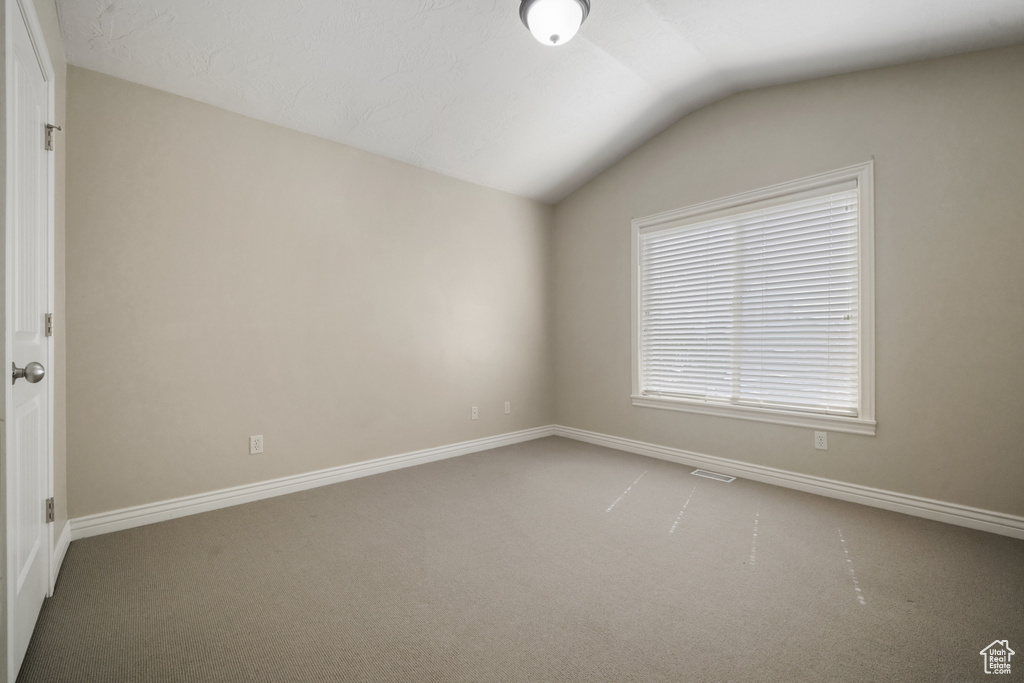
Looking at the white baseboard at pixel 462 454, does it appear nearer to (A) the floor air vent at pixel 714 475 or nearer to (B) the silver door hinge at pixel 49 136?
(A) the floor air vent at pixel 714 475

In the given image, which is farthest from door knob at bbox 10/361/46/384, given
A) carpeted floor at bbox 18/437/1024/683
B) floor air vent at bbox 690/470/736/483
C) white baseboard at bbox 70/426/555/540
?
floor air vent at bbox 690/470/736/483

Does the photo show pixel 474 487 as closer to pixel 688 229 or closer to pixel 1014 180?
pixel 688 229

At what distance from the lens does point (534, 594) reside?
1984 millimetres

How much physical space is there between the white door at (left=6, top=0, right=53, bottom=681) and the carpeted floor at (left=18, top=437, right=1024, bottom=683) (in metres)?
0.23

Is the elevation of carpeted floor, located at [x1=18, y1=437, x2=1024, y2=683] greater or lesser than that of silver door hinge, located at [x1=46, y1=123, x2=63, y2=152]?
lesser

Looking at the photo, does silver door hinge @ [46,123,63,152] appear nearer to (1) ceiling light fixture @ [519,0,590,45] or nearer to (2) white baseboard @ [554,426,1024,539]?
(1) ceiling light fixture @ [519,0,590,45]

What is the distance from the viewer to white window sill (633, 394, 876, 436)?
122 inches

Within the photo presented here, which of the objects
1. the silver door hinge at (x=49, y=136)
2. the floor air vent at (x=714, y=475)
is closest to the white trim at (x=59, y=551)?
the silver door hinge at (x=49, y=136)

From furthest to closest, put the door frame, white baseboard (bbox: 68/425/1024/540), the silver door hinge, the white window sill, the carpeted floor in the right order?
the white window sill → white baseboard (bbox: 68/425/1024/540) → the silver door hinge → the carpeted floor → the door frame

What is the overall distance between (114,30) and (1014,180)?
4789 millimetres

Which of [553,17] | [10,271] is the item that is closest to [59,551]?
[10,271]

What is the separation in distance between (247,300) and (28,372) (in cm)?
168

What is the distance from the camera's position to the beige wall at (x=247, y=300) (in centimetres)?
257

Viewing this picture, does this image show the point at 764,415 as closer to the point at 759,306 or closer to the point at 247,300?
the point at 759,306
